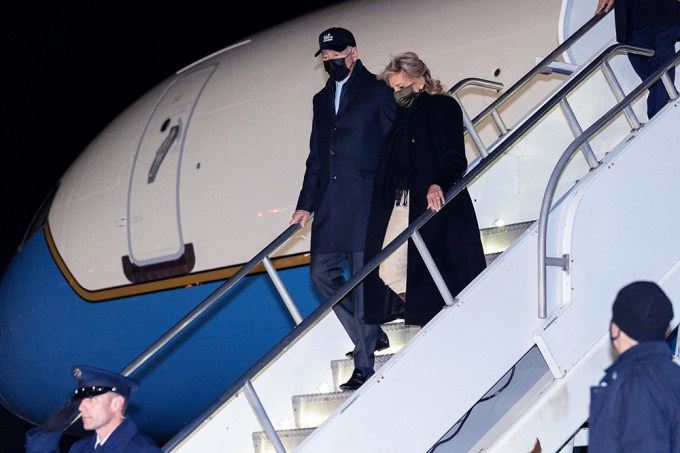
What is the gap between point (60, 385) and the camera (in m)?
9.12

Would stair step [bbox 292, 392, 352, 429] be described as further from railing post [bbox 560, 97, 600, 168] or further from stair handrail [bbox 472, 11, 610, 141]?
stair handrail [bbox 472, 11, 610, 141]

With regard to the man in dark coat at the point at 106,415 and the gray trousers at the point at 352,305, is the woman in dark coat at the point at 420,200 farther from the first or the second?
the man in dark coat at the point at 106,415

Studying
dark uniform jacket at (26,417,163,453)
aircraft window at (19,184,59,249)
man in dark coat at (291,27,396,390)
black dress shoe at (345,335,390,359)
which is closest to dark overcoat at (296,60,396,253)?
man in dark coat at (291,27,396,390)

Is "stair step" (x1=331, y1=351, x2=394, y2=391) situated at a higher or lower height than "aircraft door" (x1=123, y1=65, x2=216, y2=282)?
lower

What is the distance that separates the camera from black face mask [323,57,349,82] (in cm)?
543

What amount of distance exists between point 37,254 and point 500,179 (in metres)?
4.49

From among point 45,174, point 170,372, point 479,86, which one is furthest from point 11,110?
point 479,86

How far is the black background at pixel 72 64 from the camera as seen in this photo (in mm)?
14305

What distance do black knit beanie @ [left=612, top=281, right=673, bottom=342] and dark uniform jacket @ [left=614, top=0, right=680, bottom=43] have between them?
2.55 m

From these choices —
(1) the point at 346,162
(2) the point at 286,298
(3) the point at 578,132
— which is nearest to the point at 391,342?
(2) the point at 286,298

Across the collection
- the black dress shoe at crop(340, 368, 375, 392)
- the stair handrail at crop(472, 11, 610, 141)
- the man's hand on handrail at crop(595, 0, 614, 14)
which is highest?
the man's hand on handrail at crop(595, 0, 614, 14)

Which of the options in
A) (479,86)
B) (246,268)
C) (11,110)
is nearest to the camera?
(246,268)

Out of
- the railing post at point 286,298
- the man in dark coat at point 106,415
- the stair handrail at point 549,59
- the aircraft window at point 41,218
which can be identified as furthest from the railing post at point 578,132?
the aircraft window at point 41,218

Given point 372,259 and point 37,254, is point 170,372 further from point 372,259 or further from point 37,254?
point 372,259
